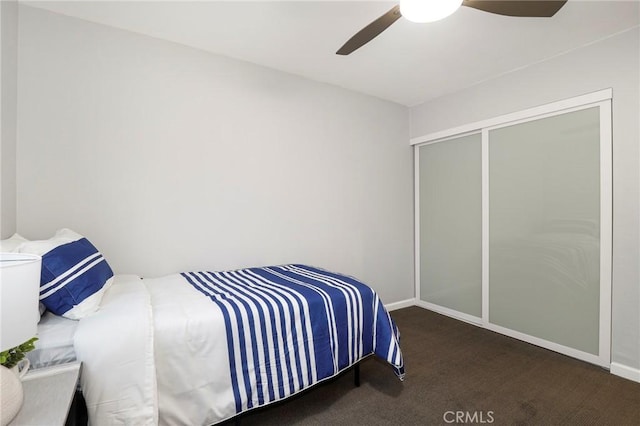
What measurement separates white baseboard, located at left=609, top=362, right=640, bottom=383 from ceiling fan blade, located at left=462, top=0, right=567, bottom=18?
2.51 m

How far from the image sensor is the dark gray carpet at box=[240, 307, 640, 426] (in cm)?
178

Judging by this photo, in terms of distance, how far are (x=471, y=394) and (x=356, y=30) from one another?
271 cm

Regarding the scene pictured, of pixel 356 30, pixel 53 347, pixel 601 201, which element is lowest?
pixel 53 347

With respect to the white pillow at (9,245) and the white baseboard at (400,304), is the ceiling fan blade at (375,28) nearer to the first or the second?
the white pillow at (9,245)

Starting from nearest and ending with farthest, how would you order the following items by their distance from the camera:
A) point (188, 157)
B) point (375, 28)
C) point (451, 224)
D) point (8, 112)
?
point (375, 28) → point (8, 112) → point (188, 157) → point (451, 224)

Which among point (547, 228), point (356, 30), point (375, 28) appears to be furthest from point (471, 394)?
point (356, 30)

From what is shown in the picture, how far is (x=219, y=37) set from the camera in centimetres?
237

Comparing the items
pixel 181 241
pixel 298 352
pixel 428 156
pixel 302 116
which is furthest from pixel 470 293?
pixel 181 241

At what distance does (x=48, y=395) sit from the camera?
1018 millimetres

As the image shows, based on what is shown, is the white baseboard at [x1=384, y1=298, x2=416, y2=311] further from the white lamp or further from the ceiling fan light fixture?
the white lamp

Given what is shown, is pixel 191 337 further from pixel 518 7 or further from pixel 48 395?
pixel 518 7

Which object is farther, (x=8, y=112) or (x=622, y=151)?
(x=622, y=151)

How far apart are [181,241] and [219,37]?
5.45 feet

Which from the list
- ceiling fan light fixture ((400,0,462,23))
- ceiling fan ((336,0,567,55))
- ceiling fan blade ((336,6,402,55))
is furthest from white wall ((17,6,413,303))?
ceiling fan light fixture ((400,0,462,23))
